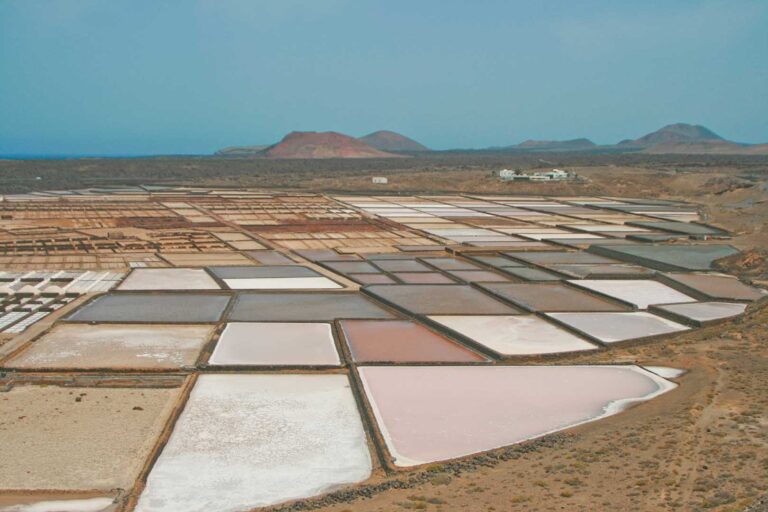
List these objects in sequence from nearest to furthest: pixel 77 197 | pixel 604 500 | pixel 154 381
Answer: pixel 604 500
pixel 154 381
pixel 77 197

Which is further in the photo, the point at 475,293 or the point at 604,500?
the point at 475,293

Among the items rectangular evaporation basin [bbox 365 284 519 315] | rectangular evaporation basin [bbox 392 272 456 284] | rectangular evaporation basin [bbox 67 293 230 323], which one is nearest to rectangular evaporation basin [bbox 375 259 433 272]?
rectangular evaporation basin [bbox 392 272 456 284]

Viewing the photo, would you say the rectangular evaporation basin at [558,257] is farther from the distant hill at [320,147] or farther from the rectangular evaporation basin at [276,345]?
the distant hill at [320,147]

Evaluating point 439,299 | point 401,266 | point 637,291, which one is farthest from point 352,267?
point 637,291

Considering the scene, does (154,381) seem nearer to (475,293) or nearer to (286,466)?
(286,466)

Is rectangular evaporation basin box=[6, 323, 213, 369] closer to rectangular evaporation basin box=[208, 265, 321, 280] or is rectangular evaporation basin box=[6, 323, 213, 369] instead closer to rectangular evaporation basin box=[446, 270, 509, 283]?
rectangular evaporation basin box=[208, 265, 321, 280]

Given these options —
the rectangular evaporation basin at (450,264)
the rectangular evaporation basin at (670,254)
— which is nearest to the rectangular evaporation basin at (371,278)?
the rectangular evaporation basin at (450,264)

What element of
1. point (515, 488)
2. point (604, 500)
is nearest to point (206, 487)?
point (515, 488)
